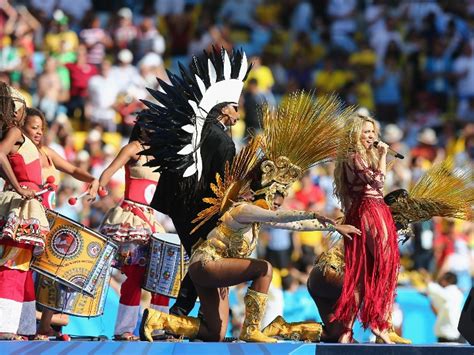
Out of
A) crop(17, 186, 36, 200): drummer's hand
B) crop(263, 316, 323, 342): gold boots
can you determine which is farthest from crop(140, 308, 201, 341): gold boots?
crop(17, 186, 36, 200): drummer's hand

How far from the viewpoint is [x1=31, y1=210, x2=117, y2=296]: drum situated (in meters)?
8.70

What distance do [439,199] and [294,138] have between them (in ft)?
3.84

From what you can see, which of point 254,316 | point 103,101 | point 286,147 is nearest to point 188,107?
point 286,147

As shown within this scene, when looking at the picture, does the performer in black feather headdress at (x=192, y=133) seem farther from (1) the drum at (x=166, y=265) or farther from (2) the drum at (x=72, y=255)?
(2) the drum at (x=72, y=255)

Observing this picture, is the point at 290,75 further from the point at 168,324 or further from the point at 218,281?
the point at 218,281

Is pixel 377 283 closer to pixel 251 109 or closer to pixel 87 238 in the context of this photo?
pixel 87 238

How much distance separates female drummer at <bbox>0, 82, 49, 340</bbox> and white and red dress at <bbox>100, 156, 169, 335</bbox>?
0.79m

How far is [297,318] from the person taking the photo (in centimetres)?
1302

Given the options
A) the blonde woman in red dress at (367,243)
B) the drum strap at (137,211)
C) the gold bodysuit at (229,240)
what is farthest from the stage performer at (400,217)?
the drum strap at (137,211)

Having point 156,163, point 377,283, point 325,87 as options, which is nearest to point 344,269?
point 377,283

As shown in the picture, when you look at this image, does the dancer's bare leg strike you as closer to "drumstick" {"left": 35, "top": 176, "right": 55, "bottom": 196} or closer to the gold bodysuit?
the gold bodysuit

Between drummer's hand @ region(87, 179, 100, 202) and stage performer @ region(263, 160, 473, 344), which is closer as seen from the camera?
stage performer @ region(263, 160, 473, 344)

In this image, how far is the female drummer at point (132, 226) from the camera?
30.6ft

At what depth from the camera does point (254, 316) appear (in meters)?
8.24
